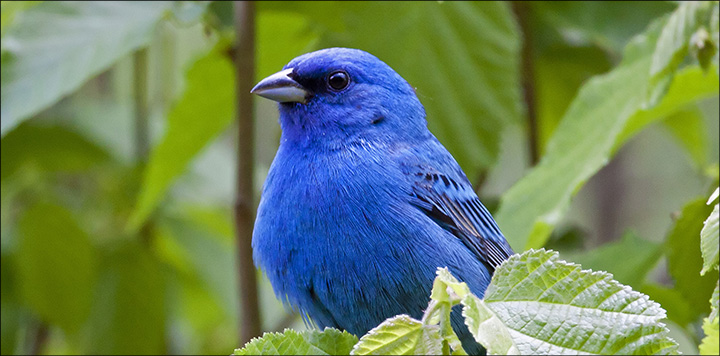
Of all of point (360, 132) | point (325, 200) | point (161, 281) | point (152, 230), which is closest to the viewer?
point (325, 200)

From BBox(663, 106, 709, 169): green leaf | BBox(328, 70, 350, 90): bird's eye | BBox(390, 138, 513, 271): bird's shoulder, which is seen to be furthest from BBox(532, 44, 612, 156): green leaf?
BBox(328, 70, 350, 90): bird's eye

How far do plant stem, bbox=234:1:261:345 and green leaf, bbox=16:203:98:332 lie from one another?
104cm

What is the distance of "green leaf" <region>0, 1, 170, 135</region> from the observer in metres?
2.88

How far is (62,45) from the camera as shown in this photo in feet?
10.2

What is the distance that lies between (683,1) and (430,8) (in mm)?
1001

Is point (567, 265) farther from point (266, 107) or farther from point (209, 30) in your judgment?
point (266, 107)

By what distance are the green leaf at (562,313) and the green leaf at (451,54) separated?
5.25 ft

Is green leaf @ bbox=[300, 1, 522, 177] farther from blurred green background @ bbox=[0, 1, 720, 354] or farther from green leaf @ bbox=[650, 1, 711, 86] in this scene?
green leaf @ bbox=[650, 1, 711, 86]

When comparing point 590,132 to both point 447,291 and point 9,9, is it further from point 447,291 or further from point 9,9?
point 9,9

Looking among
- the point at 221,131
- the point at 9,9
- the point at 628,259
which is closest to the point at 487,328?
the point at 628,259

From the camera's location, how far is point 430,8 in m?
3.19

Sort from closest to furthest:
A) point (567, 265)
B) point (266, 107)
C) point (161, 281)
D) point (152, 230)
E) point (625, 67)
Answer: point (567, 265)
point (625, 67)
point (161, 281)
point (152, 230)
point (266, 107)

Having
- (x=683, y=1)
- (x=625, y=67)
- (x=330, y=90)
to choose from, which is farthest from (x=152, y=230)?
(x=683, y=1)

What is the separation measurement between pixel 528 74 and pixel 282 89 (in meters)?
1.65
